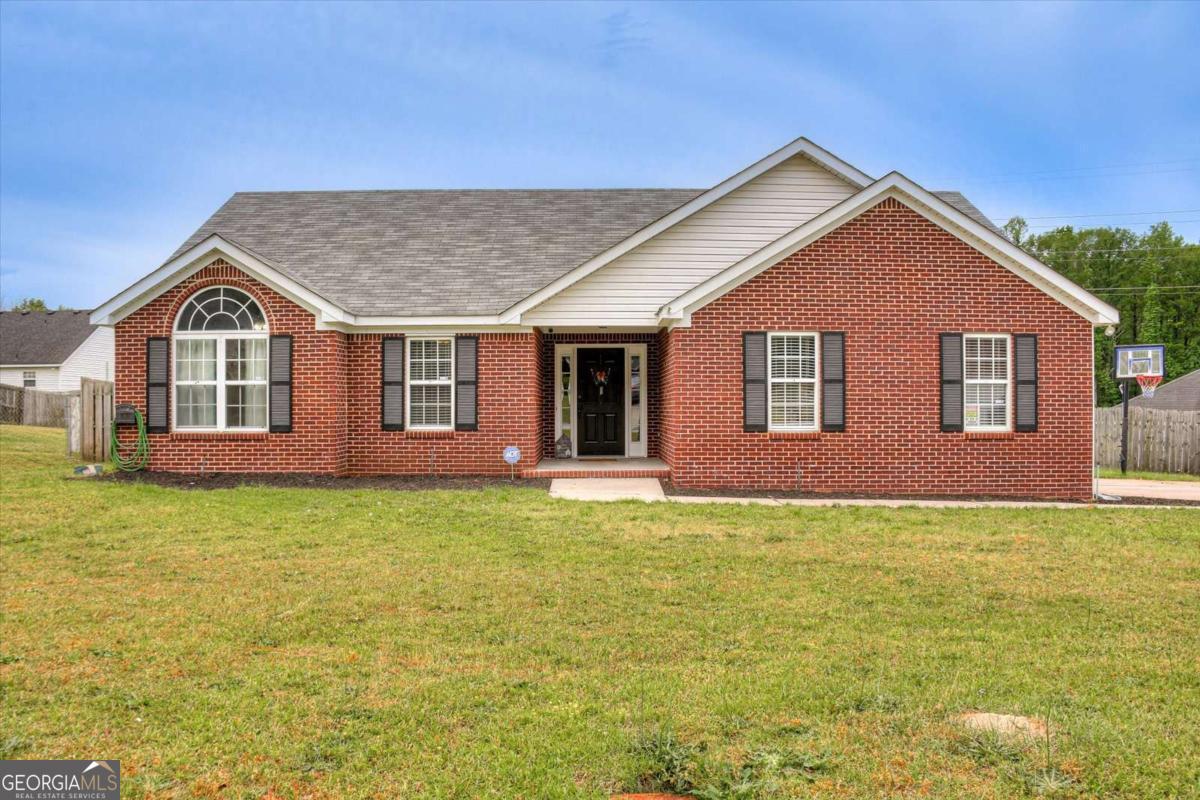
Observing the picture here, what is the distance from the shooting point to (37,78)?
720 inches

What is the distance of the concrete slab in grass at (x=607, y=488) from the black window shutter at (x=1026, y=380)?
6123 millimetres

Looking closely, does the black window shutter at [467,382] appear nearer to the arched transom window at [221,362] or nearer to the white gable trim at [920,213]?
the arched transom window at [221,362]

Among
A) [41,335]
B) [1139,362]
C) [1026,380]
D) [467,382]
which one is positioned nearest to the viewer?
[1026,380]

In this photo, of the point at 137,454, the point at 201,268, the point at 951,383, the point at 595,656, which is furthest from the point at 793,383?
the point at 137,454

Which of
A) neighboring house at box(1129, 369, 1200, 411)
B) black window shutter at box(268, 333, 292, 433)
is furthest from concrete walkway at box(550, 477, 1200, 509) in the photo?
neighboring house at box(1129, 369, 1200, 411)

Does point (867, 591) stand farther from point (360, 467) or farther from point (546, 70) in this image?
point (546, 70)

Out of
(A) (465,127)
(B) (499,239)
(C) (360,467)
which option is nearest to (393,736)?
(C) (360,467)

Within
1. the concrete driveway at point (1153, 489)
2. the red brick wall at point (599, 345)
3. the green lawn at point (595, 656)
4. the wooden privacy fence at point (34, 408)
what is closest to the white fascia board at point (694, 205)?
the red brick wall at point (599, 345)

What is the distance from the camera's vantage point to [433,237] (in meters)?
17.4

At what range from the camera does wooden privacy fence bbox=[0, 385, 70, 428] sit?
3238 centimetres

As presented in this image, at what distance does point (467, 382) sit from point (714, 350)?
4557 millimetres

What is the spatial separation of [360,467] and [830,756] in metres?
12.4

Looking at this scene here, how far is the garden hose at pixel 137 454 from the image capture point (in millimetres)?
13711

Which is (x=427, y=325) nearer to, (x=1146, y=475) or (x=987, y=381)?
(x=987, y=381)
